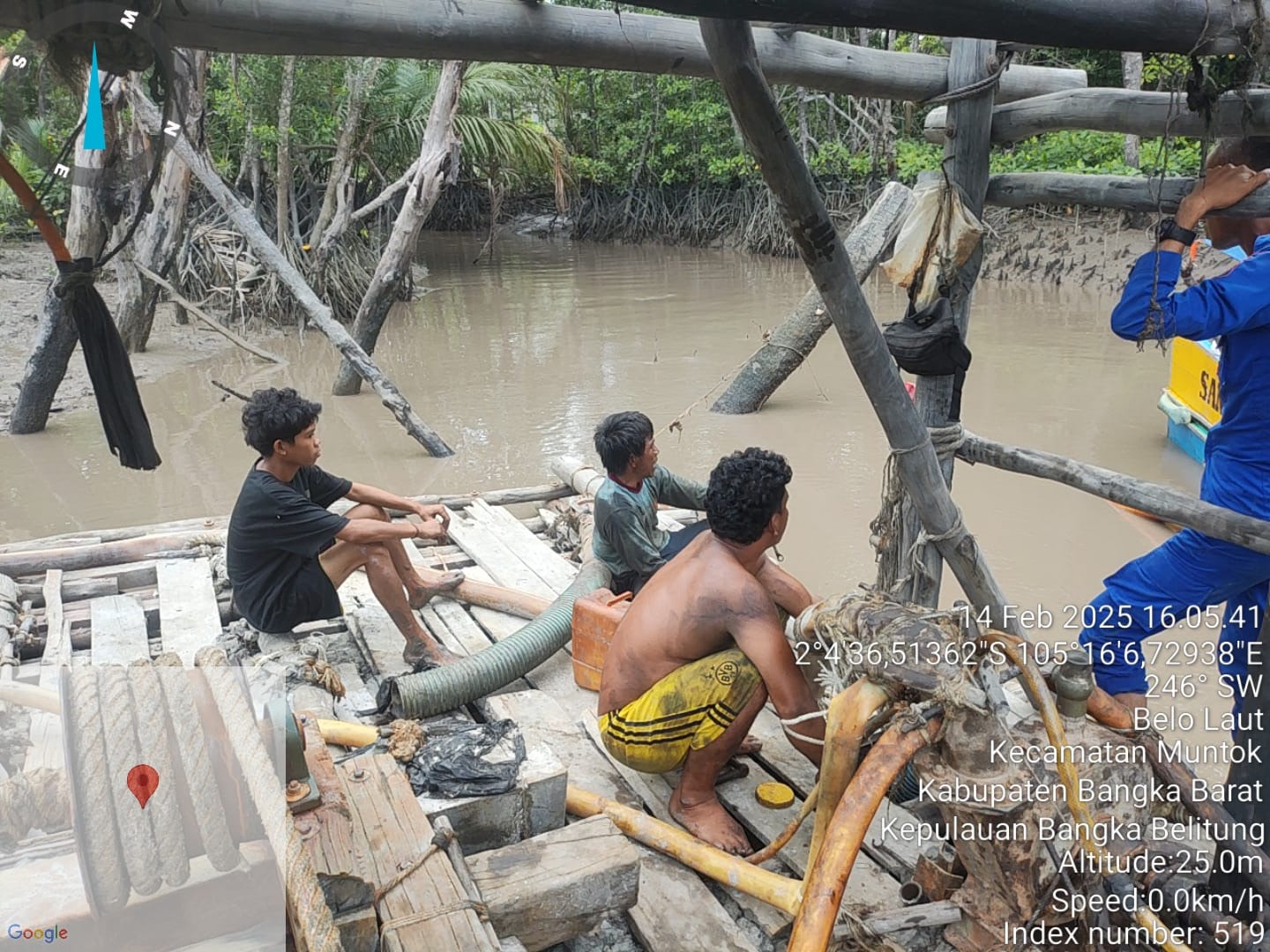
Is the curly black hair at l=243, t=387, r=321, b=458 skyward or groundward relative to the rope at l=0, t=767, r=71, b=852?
skyward

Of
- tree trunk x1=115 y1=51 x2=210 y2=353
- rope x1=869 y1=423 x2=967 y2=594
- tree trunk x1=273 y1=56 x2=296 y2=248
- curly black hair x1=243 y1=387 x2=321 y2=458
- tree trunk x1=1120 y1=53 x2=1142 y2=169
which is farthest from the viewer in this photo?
tree trunk x1=1120 y1=53 x2=1142 y2=169

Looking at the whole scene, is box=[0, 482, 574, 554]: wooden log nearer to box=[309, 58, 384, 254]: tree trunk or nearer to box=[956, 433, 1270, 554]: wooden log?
box=[956, 433, 1270, 554]: wooden log

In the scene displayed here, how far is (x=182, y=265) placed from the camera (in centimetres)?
1138

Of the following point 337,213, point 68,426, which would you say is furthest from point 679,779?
point 337,213

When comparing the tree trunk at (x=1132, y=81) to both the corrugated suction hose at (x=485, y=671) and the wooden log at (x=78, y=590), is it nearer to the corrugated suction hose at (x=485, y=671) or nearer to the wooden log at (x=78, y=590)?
the corrugated suction hose at (x=485, y=671)

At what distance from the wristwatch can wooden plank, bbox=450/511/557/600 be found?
264cm

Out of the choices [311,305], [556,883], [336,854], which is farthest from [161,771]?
[311,305]

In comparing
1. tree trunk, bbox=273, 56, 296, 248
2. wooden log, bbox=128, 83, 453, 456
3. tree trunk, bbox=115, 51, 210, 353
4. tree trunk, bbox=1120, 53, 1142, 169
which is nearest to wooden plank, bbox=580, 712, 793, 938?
wooden log, bbox=128, 83, 453, 456

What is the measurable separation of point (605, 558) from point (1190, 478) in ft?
14.2

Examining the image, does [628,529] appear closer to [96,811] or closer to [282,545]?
[282,545]

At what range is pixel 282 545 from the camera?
341 centimetres

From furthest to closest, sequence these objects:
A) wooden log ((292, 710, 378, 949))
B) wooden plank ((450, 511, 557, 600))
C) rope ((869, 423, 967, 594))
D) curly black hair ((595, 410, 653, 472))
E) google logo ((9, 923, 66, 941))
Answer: wooden plank ((450, 511, 557, 600)) → curly black hair ((595, 410, 653, 472)) → rope ((869, 423, 967, 594)) → wooden log ((292, 710, 378, 949)) → google logo ((9, 923, 66, 941))

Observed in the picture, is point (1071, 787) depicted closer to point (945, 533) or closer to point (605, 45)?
point (945, 533)

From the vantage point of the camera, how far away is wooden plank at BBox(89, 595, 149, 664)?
12.0ft
